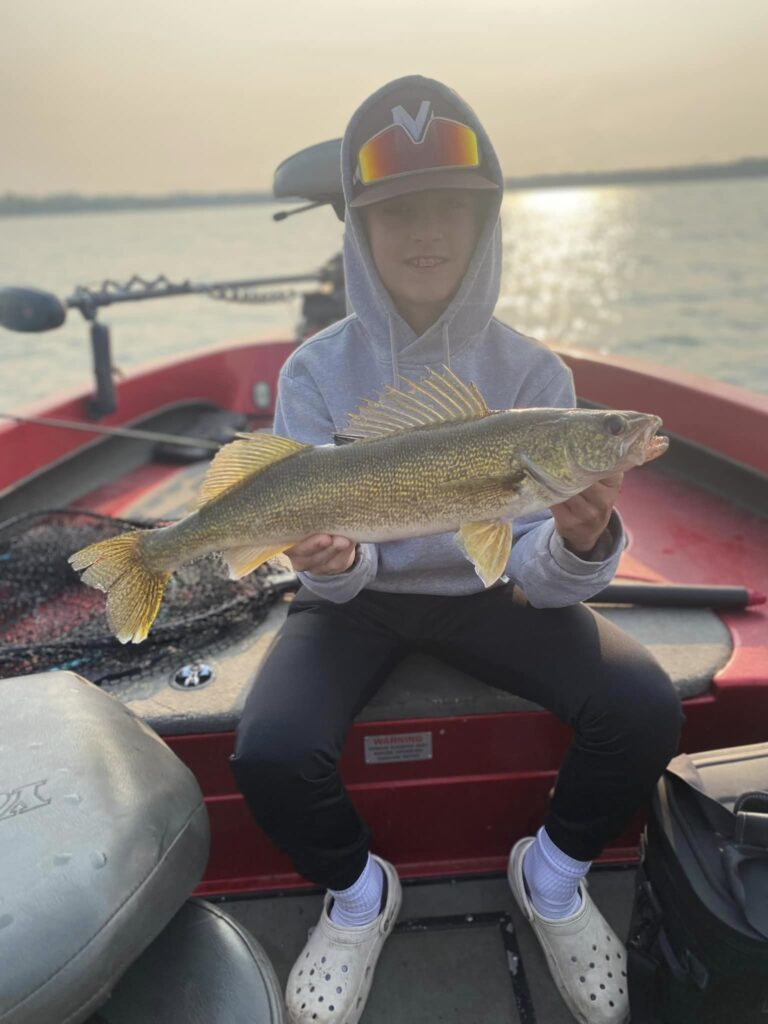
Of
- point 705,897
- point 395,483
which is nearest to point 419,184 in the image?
point 395,483

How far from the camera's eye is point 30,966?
1297 mm

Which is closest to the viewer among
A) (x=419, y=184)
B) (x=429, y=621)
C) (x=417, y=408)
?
(x=417, y=408)

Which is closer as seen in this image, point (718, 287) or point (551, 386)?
point (551, 386)

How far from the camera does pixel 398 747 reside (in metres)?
2.34

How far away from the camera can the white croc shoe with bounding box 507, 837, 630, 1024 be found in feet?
6.61

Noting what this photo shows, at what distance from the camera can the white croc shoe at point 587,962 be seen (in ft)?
6.61

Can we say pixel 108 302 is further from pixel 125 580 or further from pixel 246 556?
pixel 246 556

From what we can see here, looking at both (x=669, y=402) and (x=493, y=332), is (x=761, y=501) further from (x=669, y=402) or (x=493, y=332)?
(x=493, y=332)

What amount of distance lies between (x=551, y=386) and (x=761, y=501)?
216 cm

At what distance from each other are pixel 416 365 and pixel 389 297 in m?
0.24

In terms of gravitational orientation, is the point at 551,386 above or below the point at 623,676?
above

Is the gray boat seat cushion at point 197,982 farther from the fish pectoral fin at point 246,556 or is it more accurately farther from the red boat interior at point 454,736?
the fish pectoral fin at point 246,556

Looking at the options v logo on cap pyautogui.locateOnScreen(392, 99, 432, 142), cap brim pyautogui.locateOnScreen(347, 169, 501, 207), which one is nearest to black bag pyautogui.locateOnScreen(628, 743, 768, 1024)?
cap brim pyautogui.locateOnScreen(347, 169, 501, 207)

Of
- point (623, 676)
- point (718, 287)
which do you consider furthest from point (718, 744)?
point (718, 287)
